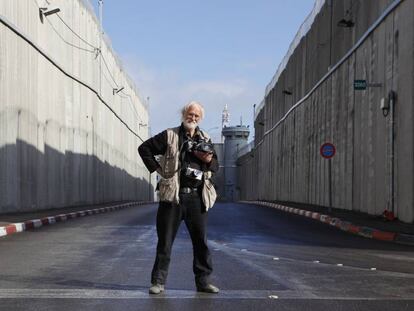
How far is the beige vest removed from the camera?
578 centimetres

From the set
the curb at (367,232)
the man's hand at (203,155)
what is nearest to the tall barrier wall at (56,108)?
the curb at (367,232)

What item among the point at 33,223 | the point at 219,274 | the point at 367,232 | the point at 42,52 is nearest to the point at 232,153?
the point at 42,52

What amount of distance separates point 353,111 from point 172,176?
17.6 meters

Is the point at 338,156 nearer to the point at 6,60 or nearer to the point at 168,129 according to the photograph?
the point at 6,60

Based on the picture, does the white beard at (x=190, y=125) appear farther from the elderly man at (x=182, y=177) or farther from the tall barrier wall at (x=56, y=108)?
the tall barrier wall at (x=56, y=108)

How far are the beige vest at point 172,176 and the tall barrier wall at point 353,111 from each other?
10.2 metres

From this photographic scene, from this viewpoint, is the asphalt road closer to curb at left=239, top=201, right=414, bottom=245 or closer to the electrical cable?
curb at left=239, top=201, right=414, bottom=245

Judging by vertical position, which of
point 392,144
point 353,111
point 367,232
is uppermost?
point 353,111

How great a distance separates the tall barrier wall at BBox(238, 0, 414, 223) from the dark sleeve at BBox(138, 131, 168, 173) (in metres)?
10.5

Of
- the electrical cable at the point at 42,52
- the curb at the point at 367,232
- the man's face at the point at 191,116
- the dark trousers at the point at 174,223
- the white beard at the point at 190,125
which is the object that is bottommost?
the curb at the point at 367,232

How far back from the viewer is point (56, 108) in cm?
2638

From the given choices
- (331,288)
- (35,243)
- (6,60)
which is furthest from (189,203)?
(6,60)

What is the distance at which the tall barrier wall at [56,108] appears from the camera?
19.5 metres

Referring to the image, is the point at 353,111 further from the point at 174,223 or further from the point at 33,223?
the point at 174,223
